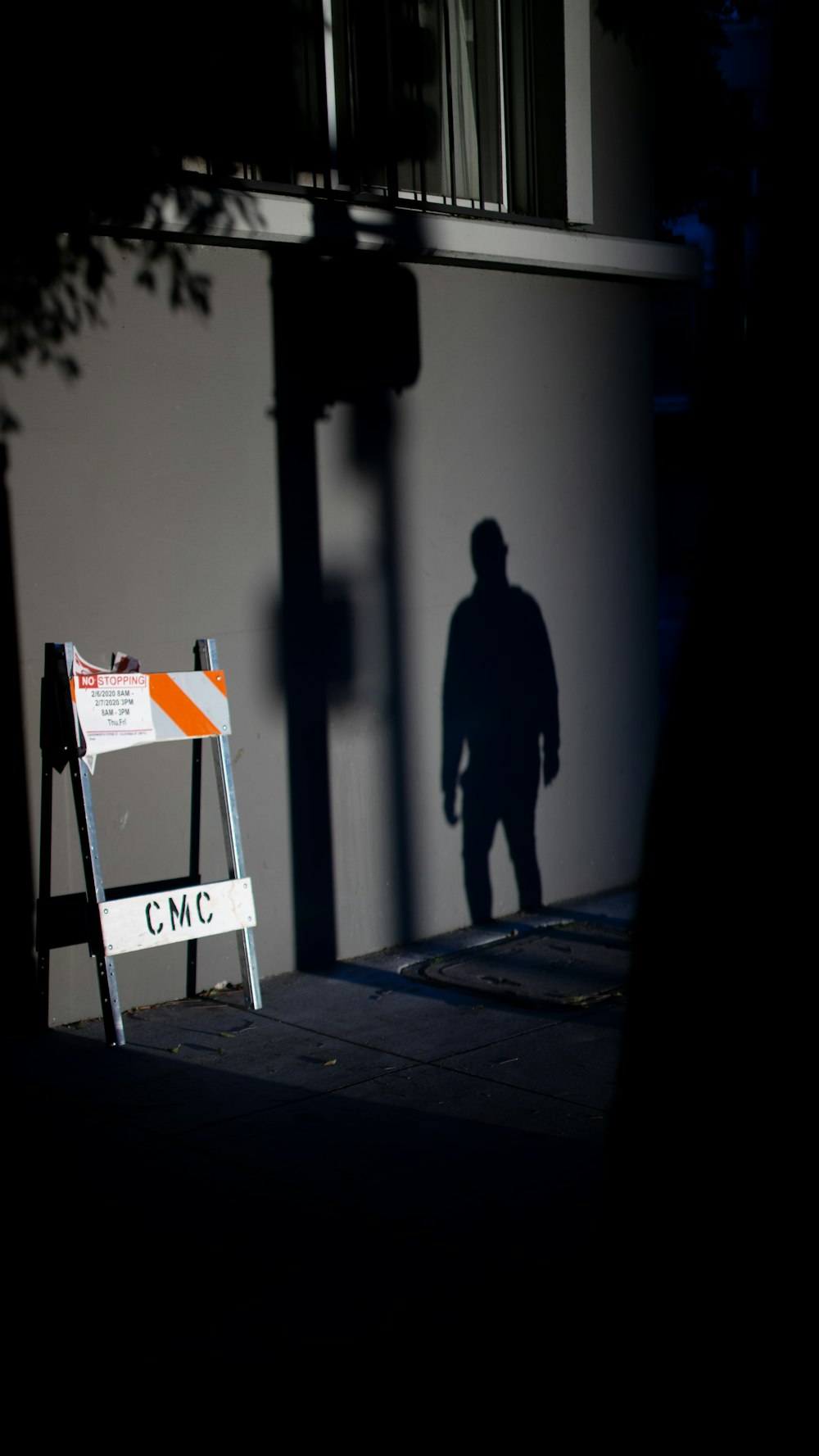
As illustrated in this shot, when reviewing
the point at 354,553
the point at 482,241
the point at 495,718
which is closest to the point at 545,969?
the point at 495,718

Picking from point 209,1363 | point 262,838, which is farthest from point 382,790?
point 209,1363

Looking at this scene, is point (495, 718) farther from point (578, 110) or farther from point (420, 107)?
point (578, 110)

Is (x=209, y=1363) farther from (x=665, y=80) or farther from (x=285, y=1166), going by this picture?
(x=665, y=80)

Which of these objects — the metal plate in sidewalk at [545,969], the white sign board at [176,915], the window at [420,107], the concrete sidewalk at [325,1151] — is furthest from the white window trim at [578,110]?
the white sign board at [176,915]

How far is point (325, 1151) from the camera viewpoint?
481 cm

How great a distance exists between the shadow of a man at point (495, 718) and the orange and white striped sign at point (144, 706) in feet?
5.76

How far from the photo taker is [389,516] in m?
7.49

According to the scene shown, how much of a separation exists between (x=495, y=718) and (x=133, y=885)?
8.05 ft

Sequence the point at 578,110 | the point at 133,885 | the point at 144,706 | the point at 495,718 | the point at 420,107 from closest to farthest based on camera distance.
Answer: the point at 144,706
the point at 133,885
the point at 420,107
the point at 495,718
the point at 578,110

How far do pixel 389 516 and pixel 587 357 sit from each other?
1.90m

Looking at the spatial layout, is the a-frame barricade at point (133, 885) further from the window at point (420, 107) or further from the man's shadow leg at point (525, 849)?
the window at point (420, 107)

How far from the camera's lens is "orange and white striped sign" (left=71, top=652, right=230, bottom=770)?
601 centimetres

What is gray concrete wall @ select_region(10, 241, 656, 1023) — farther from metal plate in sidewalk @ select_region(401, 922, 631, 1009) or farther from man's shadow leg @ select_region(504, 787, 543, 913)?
metal plate in sidewalk @ select_region(401, 922, 631, 1009)

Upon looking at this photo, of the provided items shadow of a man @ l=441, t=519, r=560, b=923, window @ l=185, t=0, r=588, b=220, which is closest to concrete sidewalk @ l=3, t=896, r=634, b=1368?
shadow of a man @ l=441, t=519, r=560, b=923
